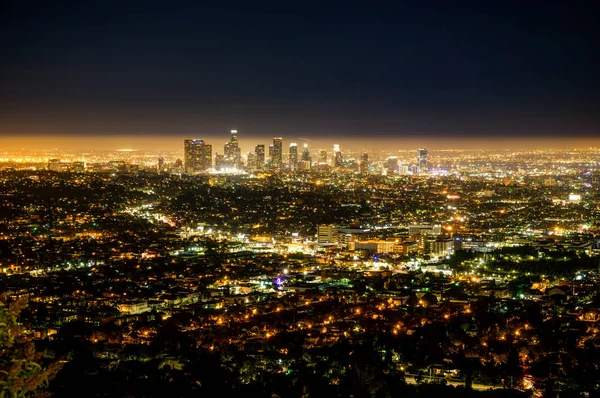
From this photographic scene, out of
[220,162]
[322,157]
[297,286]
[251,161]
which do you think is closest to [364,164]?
[322,157]

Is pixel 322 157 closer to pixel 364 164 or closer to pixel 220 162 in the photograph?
pixel 364 164

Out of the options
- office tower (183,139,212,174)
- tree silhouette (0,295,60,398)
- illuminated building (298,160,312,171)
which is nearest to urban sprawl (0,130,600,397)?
tree silhouette (0,295,60,398)

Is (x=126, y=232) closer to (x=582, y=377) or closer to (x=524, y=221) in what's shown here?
(x=524, y=221)

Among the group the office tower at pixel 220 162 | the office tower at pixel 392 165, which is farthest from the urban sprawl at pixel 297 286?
the office tower at pixel 392 165

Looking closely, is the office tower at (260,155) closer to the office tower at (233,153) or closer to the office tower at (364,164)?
the office tower at (233,153)

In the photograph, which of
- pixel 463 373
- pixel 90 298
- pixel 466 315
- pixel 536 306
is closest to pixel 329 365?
pixel 463 373

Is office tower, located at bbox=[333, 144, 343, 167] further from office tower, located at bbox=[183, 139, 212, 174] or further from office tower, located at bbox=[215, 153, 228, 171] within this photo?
office tower, located at bbox=[183, 139, 212, 174]

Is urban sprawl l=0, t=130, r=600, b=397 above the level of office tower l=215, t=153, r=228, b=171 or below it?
below
